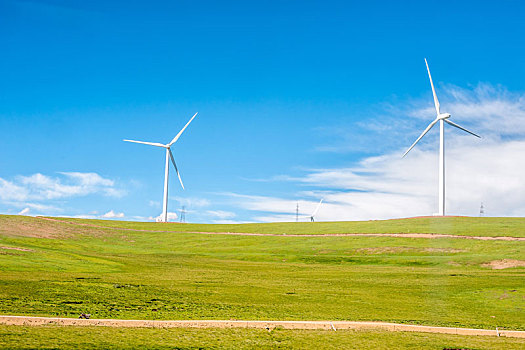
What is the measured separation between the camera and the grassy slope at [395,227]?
63.4 m

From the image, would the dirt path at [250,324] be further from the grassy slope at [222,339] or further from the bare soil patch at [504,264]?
the bare soil patch at [504,264]

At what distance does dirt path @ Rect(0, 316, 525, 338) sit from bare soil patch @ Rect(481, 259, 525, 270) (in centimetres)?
2846

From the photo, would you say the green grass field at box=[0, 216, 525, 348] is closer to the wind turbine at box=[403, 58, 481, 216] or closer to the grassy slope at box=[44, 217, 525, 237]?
the grassy slope at box=[44, 217, 525, 237]

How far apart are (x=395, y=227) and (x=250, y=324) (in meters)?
59.2

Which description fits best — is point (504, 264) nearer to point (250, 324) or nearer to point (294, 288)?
point (294, 288)

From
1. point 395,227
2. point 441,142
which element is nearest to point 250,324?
point 395,227

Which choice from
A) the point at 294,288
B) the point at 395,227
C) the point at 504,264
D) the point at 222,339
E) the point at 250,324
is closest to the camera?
the point at 222,339

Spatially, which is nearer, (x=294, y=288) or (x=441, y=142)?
(x=294, y=288)

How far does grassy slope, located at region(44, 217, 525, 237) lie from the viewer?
208ft

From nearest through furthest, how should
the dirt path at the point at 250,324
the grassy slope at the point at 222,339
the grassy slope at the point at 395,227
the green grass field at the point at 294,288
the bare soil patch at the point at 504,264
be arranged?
the grassy slope at the point at 222,339 → the dirt path at the point at 250,324 → the green grass field at the point at 294,288 → the bare soil patch at the point at 504,264 → the grassy slope at the point at 395,227

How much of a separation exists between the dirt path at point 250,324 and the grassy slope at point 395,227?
4857 centimetres

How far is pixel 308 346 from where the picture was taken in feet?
41.4

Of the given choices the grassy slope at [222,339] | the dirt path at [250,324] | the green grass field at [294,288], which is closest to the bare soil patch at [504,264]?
the green grass field at [294,288]

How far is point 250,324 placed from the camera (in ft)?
49.9
